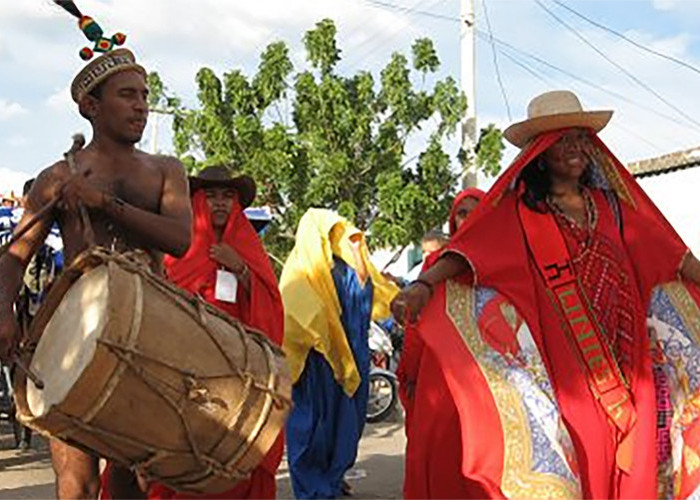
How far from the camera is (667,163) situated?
609 inches

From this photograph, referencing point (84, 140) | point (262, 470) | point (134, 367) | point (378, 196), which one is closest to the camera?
point (134, 367)

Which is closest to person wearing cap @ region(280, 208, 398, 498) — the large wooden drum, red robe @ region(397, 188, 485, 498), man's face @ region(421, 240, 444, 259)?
man's face @ region(421, 240, 444, 259)

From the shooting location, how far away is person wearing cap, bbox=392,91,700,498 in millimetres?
3811

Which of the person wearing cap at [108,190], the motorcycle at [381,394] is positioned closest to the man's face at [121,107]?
the person wearing cap at [108,190]

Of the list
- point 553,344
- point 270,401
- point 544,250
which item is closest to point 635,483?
point 553,344

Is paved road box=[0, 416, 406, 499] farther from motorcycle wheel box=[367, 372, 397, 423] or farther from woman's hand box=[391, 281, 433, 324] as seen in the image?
woman's hand box=[391, 281, 433, 324]

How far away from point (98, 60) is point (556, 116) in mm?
1558

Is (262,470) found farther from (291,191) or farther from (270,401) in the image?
(291,191)

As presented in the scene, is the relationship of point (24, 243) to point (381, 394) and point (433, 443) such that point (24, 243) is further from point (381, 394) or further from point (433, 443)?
point (381, 394)

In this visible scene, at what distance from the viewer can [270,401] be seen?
344cm

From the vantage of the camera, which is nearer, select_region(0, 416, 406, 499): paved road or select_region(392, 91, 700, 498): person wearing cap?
select_region(392, 91, 700, 498): person wearing cap

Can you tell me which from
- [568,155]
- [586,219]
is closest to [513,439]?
[586,219]

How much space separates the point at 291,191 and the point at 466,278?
1194 cm

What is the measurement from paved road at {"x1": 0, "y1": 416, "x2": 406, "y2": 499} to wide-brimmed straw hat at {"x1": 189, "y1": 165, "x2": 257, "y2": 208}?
2.12m
